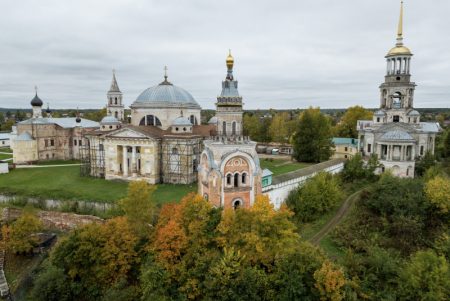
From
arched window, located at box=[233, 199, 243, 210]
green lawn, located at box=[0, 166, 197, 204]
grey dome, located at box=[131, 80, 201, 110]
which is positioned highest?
grey dome, located at box=[131, 80, 201, 110]

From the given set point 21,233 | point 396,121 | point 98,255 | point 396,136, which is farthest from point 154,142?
point 396,121

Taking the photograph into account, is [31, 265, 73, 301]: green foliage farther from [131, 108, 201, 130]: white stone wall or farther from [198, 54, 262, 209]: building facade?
[131, 108, 201, 130]: white stone wall

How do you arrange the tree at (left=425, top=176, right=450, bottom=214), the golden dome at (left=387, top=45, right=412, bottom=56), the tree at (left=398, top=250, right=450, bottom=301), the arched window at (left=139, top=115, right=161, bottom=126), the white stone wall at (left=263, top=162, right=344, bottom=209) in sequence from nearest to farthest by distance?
1. the tree at (left=398, top=250, right=450, bottom=301)
2. the tree at (left=425, top=176, right=450, bottom=214)
3. the white stone wall at (left=263, top=162, right=344, bottom=209)
4. the golden dome at (left=387, top=45, right=412, bottom=56)
5. the arched window at (left=139, top=115, right=161, bottom=126)

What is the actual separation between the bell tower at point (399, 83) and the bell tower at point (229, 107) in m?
22.9

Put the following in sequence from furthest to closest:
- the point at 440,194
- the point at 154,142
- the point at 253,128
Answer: the point at 253,128 < the point at 154,142 < the point at 440,194

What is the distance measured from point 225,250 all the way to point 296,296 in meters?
4.10

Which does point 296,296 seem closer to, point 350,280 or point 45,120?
point 350,280

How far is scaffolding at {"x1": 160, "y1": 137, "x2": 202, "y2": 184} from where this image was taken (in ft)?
113

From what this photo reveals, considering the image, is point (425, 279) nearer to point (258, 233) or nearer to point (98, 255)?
point (258, 233)

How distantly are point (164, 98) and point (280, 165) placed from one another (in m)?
16.5

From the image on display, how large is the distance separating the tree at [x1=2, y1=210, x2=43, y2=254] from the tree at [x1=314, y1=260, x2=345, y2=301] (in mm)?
19363

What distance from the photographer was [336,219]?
26.8m

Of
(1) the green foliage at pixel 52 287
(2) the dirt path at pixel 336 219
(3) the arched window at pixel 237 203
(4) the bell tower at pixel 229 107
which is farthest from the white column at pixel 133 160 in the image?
(2) the dirt path at pixel 336 219

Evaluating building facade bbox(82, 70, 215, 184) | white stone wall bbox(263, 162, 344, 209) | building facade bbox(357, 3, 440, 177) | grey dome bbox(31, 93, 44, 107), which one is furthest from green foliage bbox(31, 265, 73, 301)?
grey dome bbox(31, 93, 44, 107)
